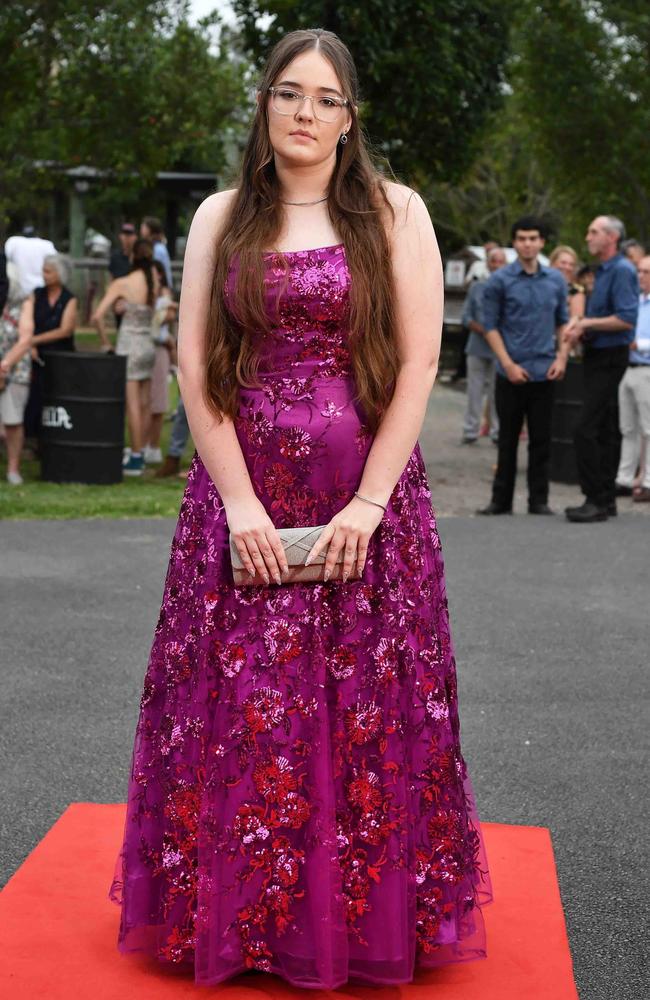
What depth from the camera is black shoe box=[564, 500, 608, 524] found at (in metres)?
10.7

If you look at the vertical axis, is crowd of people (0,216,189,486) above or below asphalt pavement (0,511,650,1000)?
above

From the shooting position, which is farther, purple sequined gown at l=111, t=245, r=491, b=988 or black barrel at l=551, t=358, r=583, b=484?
black barrel at l=551, t=358, r=583, b=484

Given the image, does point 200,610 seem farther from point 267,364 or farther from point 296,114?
point 296,114

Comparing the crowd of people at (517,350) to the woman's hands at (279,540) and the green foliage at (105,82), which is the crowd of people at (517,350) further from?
the woman's hands at (279,540)

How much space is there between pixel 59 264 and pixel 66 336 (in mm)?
611

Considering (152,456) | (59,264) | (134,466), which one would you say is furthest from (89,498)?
(59,264)

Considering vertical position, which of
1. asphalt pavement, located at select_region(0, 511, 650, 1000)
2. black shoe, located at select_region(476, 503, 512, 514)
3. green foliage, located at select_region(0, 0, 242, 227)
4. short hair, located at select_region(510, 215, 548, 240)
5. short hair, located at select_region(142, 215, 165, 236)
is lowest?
black shoe, located at select_region(476, 503, 512, 514)

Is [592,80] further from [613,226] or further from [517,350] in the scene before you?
[517,350]

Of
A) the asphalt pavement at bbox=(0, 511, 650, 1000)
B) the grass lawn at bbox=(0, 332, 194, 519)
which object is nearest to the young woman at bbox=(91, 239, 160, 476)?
the grass lawn at bbox=(0, 332, 194, 519)

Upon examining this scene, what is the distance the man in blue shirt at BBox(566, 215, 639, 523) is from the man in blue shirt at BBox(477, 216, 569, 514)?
0.79 feet

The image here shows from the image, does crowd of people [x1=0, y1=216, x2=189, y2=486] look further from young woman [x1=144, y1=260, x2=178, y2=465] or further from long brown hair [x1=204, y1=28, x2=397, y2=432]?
long brown hair [x1=204, y1=28, x2=397, y2=432]

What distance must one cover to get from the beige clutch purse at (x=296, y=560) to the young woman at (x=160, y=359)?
31.1 feet

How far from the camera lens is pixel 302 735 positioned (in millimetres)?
3209

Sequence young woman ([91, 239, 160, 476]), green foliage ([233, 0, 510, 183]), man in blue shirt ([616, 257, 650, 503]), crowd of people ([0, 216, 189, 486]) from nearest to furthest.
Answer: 1. crowd of people ([0, 216, 189, 486])
2. man in blue shirt ([616, 257, 650, 503])
3. young woman ([91, 239, 160, 476])
4. green foliage ([233, 0, 510, 183])
